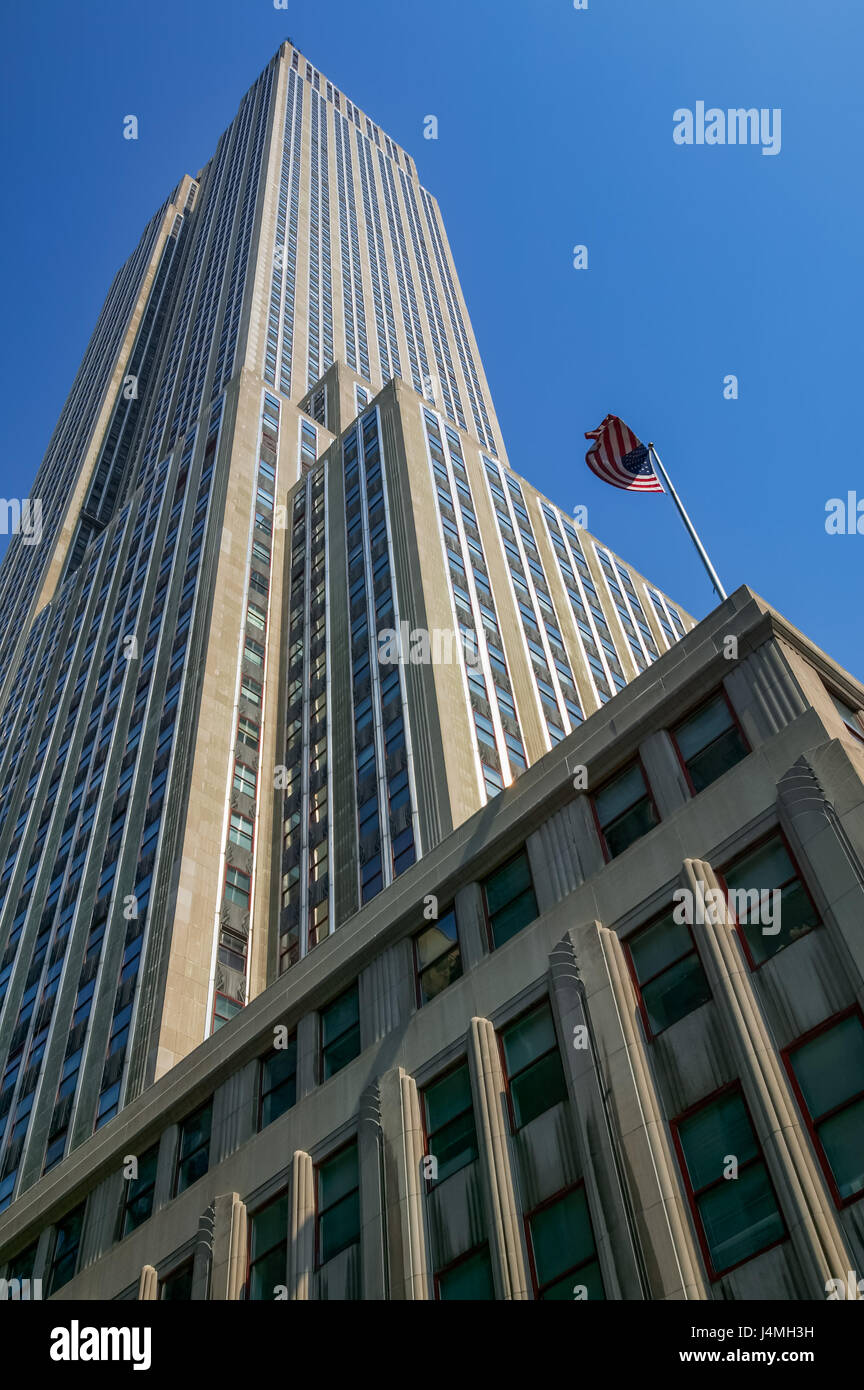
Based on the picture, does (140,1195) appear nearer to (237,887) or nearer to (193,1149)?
(193,1149)

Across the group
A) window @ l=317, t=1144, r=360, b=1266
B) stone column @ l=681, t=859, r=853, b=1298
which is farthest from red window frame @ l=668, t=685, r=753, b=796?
window @ l=317, t=1144, r=360, b=1266

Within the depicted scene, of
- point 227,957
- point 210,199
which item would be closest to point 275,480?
point 227,957

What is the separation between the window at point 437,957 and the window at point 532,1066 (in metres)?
2.44

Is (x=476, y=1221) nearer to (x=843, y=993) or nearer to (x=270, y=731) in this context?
(x=843, y=993)

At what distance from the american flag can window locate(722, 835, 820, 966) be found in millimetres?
14070

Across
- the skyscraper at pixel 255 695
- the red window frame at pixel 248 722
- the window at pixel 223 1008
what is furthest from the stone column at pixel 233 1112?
the red window frame at pixel 248 722

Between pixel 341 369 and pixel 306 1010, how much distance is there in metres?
80.8

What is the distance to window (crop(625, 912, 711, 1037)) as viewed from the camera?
18391 millimetres

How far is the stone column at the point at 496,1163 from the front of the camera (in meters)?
17.7

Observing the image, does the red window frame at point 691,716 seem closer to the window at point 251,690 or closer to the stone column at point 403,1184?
the stone column at point 403,1184

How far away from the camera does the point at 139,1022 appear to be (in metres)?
44.0

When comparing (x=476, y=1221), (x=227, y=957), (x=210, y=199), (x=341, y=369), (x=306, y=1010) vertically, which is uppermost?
(x=210, y=199)

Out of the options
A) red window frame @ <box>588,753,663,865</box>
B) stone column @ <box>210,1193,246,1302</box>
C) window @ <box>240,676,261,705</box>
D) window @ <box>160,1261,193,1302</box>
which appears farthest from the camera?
window @ <box>240,676,261,705</box>

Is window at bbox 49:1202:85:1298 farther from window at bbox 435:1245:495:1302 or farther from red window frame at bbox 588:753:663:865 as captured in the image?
red window frame at bbox 588:753:663:865
